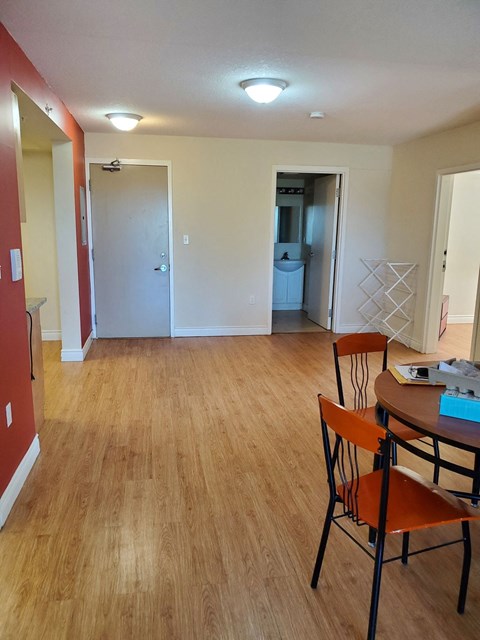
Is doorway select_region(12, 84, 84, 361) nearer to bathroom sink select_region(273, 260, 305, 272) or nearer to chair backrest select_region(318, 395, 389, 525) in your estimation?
chair backrest select_region(318, 395, 389, 525)

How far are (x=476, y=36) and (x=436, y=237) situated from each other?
113 inches

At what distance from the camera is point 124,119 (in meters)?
4.32

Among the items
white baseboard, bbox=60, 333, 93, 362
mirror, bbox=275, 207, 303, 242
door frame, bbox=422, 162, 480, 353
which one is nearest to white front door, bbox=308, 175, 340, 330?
mirror, bbox=275, 207, 303, 242

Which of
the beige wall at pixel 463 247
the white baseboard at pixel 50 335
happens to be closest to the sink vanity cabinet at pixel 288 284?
the beige wall at pixel 463 247

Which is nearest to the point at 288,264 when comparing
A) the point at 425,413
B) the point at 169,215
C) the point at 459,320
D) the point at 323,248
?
the point at 323,248

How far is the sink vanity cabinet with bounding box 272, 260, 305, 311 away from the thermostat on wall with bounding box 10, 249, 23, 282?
5230 mm

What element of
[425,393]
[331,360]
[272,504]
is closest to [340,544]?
[272,504]

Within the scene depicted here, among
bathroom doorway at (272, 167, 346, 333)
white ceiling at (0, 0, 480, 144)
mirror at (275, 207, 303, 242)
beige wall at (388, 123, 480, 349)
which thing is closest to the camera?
white ceiling at (0, 0, 480, 144)

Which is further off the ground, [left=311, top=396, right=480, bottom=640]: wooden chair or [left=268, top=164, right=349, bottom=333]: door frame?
[left=268, top=164, right=349, bottom=333]: door frame

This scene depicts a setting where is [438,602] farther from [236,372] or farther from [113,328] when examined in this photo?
[113,328]

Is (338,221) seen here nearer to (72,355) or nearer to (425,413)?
(72,355)

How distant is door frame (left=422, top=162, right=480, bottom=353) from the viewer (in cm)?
490

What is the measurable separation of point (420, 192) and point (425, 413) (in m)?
4.29

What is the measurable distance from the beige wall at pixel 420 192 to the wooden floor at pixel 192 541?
2502 millimetres
